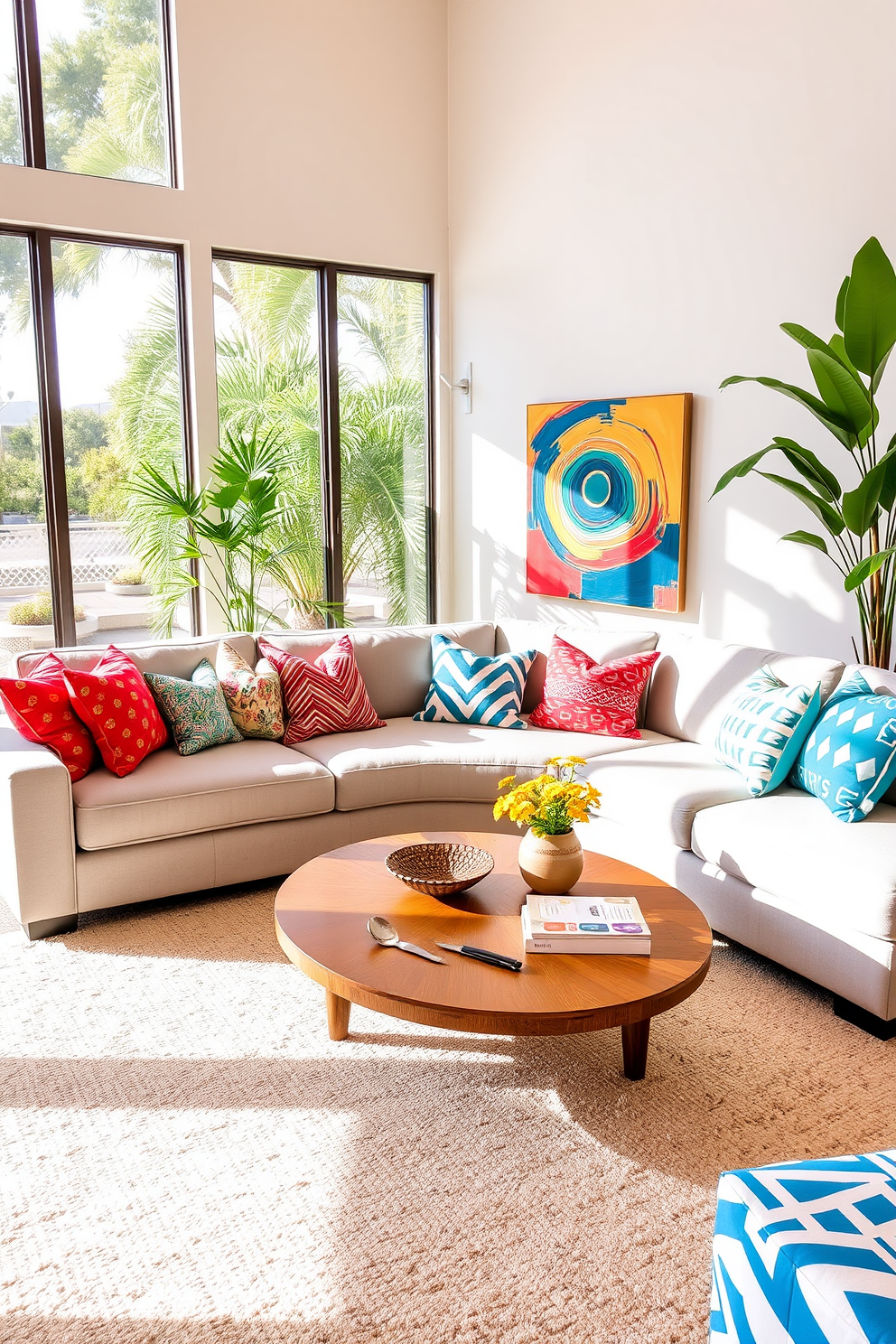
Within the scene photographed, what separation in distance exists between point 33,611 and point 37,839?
1.97m

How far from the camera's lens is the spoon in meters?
2.32

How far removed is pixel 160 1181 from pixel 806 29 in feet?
13.6

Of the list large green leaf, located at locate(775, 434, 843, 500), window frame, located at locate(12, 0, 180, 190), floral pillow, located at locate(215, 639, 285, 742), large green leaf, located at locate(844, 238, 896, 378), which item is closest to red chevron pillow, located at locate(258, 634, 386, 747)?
floral pillow, located at locate(215, 639, 285, 742)

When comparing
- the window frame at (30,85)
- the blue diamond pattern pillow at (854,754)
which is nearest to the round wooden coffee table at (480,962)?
the blue diamond pattern pillow at (854,754)

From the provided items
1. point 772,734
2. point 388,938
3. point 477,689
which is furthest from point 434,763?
point 388,938

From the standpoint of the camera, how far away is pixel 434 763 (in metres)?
3.78

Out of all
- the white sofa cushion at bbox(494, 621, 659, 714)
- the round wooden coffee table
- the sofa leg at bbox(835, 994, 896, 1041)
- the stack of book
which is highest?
the white sofa cushion at bbox(494, 621, 659, 714)

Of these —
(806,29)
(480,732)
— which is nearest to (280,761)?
(480,732)

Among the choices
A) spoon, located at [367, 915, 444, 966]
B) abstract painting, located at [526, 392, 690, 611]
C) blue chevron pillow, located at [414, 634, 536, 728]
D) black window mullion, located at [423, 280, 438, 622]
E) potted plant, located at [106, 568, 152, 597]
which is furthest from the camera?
black window mullion, located at [423, 280, 438, 622]

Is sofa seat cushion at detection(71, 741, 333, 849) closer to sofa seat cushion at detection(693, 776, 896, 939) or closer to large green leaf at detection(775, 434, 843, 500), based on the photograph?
sofa seat cushion at detection(693, 776, 896, 939)

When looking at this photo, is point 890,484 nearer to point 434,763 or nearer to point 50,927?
point 434,763

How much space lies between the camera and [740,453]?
4.20 metres

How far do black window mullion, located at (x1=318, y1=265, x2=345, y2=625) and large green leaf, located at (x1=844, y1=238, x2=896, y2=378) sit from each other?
9.87 ft

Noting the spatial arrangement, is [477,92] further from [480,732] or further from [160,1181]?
[160,1181]
